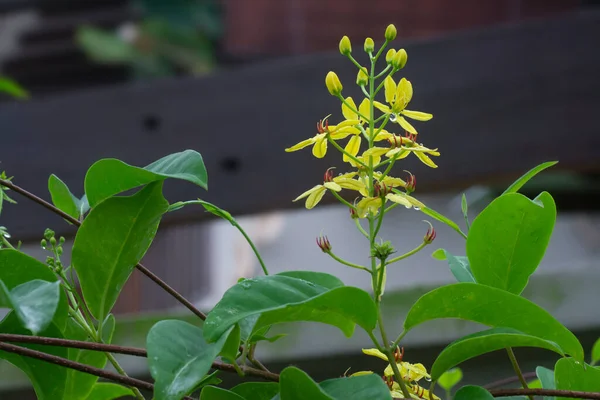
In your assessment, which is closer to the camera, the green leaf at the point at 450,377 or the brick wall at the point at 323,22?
the green leaf at the point at 450,377

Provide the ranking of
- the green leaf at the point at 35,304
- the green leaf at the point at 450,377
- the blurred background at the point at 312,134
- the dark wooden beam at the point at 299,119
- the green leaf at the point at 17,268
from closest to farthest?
1. the green leaf at the point at 35,304
2. the green leaf at the point at 17,268
3. the green leaf at the point at 450,377
4. the blurred background at the point at 312,134
5. the dark wooden beam at the point at 299,119

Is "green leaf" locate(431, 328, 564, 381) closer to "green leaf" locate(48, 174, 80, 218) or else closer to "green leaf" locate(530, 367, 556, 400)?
"green leaf" locate(530, 367, 556, 400)

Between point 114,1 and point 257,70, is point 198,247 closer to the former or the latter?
point 114,1

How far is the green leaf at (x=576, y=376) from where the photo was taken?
36cm

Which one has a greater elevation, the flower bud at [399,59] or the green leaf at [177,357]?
the flower bud at [399,59]

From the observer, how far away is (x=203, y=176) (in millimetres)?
351

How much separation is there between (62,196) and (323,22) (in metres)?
1.79

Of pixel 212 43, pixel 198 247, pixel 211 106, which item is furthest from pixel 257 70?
pixel 198 247

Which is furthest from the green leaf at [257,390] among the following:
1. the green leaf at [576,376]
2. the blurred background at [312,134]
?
the blurred background at [312,134]

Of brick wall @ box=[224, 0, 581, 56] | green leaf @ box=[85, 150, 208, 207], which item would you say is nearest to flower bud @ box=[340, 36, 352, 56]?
green leaf @ box=[85, 150, 208, 207]

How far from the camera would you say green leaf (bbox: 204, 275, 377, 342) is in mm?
303

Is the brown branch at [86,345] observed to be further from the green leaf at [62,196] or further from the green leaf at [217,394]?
the green leaf at [62,196]

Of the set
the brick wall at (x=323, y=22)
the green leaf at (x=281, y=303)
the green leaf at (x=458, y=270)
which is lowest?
the green leaf at (x=458, y=270)

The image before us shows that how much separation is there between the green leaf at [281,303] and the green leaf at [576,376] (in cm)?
10
